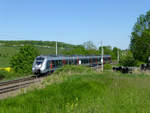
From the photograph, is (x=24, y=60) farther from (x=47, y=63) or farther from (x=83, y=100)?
(x=83, y=100)

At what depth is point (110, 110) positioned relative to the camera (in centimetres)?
660

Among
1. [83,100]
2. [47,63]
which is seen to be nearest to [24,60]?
[47,63]

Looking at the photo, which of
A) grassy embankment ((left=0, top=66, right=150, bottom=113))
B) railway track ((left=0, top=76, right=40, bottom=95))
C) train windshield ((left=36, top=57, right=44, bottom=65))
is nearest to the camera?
grassy embankment ((left=0, top=66, right=150, bottom=113))

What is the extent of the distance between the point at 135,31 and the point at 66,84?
29.2 metres

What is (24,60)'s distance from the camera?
1467 inches

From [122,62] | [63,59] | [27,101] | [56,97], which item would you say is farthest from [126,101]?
[122,62]

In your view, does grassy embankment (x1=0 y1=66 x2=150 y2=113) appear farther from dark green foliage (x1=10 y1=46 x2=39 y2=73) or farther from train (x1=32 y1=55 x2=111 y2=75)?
dark green foliage (x1=10 y1=46 x2=39 y2=73)

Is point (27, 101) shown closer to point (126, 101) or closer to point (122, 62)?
point (126, 101)

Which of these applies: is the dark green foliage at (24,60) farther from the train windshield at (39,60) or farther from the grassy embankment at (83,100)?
the grassy embankment at (83,100)

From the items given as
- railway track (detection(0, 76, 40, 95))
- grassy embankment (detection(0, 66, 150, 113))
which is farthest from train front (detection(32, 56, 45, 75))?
grassy embankment (detection(0, 66, 150, 113))

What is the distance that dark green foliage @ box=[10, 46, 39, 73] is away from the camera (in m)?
36.7

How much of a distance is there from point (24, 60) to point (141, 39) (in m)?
21.5

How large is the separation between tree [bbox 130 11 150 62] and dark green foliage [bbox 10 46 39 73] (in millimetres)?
18864

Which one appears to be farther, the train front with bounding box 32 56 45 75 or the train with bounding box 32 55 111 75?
the train with bounding box 32 55 111 75
